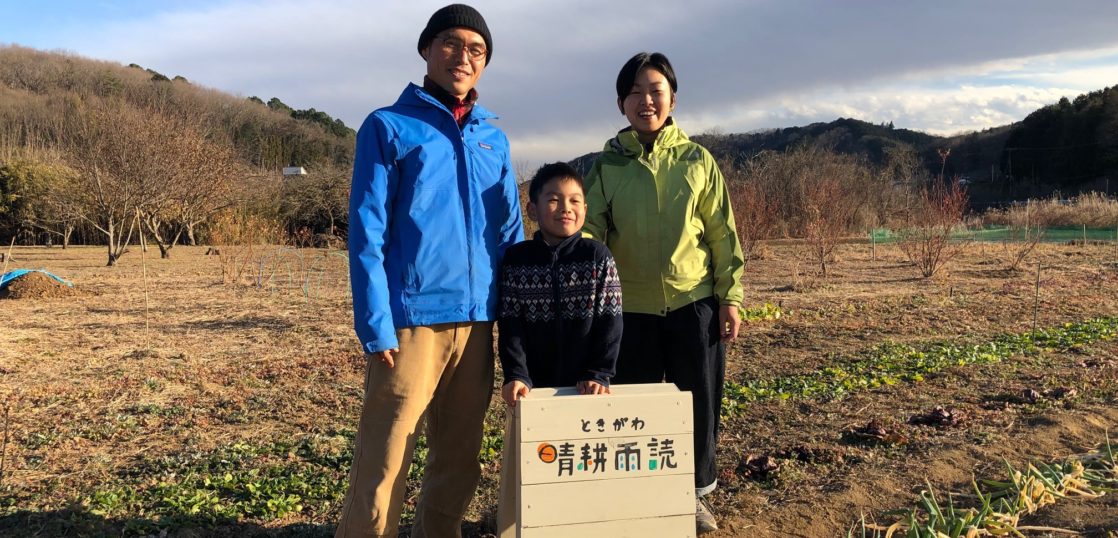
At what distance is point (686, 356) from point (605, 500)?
2.41ft

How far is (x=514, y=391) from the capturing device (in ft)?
7.20

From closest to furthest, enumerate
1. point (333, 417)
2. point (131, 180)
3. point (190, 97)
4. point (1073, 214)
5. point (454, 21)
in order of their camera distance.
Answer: point (454, 21)
point (333, 417)
point (131, 180)
point (1073, 214)
point (190, 97)

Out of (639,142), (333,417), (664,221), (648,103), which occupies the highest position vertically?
(648,103)

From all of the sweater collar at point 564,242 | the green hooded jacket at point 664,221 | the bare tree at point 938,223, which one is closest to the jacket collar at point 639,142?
the green hooded jacket at point 664,221

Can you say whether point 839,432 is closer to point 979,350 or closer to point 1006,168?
point 979,350

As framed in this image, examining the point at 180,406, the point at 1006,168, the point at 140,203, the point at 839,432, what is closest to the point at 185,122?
the point at 140,203

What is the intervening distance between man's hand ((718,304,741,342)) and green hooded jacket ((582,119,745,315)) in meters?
0.03

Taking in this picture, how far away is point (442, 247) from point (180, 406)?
3360 millimetres

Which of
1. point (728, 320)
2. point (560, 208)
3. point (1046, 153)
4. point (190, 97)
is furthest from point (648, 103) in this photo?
point (1046, 153)

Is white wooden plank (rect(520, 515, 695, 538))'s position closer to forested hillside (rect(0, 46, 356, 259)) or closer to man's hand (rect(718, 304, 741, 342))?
man's hand (rect(718, 304, 741, 342))

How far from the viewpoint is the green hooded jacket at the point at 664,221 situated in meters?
2.56

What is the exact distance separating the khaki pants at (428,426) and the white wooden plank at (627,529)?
0.44 metres

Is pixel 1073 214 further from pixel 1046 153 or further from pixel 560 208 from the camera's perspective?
pixel 560 208

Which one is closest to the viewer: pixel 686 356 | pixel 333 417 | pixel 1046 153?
pixel 686 356
